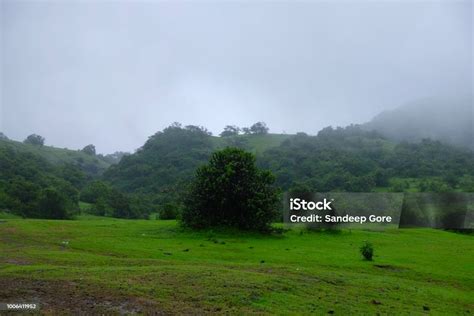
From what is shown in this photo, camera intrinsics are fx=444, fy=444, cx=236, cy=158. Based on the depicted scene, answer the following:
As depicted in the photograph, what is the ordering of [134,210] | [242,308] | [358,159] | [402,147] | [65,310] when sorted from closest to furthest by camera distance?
[65,310] < [242,308] < [134,210] < [358,159] < [402,147]

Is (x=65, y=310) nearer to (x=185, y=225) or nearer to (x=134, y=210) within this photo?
(x=185, y=225)

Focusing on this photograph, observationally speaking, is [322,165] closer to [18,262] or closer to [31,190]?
[31,190]

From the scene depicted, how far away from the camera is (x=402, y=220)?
58.0m

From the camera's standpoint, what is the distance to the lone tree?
3794 centimetres

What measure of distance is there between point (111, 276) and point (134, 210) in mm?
66988

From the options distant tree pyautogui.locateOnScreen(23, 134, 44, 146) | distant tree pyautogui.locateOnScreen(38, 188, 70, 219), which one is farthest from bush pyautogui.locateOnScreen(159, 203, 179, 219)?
distant tree pyautogui.locateOnScreen(23, 134, 44, 146)

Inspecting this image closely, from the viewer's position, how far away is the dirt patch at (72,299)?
43.4 ft

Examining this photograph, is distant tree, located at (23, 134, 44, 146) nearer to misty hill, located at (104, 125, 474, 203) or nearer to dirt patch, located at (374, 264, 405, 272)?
misty hill, located at (104, 125, 474, 203)

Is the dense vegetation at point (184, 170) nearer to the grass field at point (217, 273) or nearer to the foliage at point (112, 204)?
the foliage at point (112, 204)

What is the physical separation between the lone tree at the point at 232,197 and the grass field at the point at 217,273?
2.11 metres

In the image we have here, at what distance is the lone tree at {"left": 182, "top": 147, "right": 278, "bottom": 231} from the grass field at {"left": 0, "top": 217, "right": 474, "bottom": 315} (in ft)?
6.93

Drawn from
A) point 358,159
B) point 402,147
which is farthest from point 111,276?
point 402,147

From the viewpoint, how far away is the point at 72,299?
14.1 meters

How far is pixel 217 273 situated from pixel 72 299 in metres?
6.43
